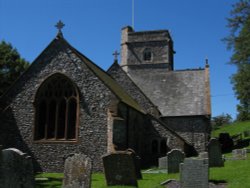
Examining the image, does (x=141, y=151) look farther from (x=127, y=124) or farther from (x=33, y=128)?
(x=33, y=128)

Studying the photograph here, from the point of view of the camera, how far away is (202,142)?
27.4 m

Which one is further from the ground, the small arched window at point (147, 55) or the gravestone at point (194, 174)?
the small arched window at point (147, 55)

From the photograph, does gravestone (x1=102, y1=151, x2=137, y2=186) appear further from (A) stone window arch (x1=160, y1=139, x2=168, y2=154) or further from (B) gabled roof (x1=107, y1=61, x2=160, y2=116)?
(B) gabled roof (x1=107, y1=61, x2=160, y2=116)

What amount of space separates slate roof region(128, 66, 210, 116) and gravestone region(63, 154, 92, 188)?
18434 millimetres

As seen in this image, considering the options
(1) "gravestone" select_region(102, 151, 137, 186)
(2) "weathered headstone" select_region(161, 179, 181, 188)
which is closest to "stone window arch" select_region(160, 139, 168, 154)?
(2) "weathered headstone" select_region(161, 179, 181, 188)

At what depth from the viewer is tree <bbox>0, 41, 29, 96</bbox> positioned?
→ 34309mm

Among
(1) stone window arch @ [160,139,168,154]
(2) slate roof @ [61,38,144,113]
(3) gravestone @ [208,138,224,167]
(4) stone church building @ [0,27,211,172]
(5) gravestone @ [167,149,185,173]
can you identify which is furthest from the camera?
(1) stone window arch @ [160,139,168,154]

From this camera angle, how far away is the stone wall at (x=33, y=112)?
68.3ft

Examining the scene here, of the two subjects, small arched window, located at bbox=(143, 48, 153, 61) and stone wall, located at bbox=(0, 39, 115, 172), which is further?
small arched window, located at bbox=(143, 48, 153, 61)

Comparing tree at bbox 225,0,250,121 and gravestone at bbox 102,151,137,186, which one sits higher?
tree at bbox 225,0,250,121

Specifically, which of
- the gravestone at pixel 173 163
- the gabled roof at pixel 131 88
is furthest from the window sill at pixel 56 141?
the gabled roof at pixel 131 88

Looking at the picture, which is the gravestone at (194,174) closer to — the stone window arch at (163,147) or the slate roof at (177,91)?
the stone window arch at (163,147)

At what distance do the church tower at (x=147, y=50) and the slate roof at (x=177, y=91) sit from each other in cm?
886

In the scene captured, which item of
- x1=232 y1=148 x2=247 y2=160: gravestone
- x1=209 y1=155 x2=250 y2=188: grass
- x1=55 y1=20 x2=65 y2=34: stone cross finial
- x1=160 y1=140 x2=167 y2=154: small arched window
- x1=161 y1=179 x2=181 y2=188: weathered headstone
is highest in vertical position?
x1=55 y1=20 x2=65 y2=34: stone cross finial
